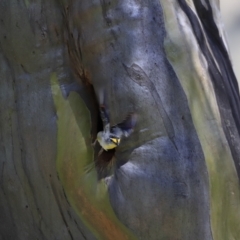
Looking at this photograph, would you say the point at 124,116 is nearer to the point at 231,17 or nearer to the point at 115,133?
the point at 115,133

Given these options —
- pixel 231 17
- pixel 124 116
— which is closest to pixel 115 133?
pixel 124 116

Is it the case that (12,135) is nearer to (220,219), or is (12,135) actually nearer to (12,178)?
(12,178)

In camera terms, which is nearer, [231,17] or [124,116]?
[124,116]

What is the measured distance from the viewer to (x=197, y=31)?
73 cm

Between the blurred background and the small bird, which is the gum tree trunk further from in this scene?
the blurred background

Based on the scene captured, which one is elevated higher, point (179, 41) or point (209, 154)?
point (179, 41)

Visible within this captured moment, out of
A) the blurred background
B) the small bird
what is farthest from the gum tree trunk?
the blurred background

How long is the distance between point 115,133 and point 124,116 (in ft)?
0.07

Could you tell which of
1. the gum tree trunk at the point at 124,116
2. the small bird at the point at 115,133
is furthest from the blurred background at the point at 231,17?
the small bird at the point at 115,133

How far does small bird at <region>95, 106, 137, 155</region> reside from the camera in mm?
702

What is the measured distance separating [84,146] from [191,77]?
6.3 inches

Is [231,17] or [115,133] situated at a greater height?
[231,17]

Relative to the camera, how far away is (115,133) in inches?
27.8

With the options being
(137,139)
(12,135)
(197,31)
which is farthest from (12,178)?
(197,31)
